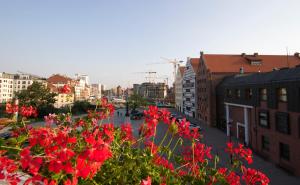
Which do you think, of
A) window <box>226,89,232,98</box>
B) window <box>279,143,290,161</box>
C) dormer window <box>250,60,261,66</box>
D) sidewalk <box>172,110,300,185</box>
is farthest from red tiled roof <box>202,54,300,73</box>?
window <box>279,143,290,161</box>

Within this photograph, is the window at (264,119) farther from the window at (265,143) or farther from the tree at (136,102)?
the tree at (136,102)

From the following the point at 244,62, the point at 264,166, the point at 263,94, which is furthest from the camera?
the point at 244,62

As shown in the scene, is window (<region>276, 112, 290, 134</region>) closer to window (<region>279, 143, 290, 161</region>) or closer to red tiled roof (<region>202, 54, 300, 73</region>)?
window (<region>279, 143, 290, 161</region>)

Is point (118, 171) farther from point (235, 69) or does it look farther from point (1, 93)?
point (1, 93)

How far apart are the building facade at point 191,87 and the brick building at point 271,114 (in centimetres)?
2032

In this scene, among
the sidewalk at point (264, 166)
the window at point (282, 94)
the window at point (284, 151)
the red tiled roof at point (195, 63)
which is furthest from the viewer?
the red tiled roof at point (195, 63)

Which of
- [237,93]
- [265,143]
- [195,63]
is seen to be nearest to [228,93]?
[237,93]

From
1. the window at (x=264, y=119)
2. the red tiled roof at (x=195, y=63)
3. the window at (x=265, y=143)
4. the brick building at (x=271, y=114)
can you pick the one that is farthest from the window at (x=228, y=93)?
the red tiled roof at (x=195, y=63)

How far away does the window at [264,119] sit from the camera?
77.5 ft

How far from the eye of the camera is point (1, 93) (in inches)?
4124

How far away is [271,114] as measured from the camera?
23.0 meters

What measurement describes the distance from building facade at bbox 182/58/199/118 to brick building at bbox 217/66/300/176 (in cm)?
2032

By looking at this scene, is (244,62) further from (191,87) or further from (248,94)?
(248,94)

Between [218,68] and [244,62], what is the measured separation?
6659 millimetres
